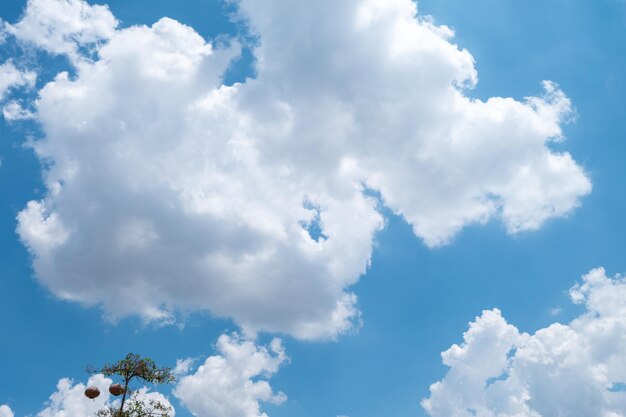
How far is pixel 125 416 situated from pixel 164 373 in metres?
4.74

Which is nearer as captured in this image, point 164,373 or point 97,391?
point 97,391

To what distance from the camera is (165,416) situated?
47.9 m

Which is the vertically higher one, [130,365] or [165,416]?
[130,365]

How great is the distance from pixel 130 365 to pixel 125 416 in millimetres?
4314

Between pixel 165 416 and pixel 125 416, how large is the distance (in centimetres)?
345

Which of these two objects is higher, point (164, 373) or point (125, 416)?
point (164, 373)

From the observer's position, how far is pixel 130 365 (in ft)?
Answer: 160

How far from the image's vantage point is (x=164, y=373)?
49656 mm

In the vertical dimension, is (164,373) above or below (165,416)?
above

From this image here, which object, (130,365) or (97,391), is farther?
(130,365)

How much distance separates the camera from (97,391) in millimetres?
45750

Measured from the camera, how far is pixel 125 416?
47.6 m

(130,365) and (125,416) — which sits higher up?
(130,365)
